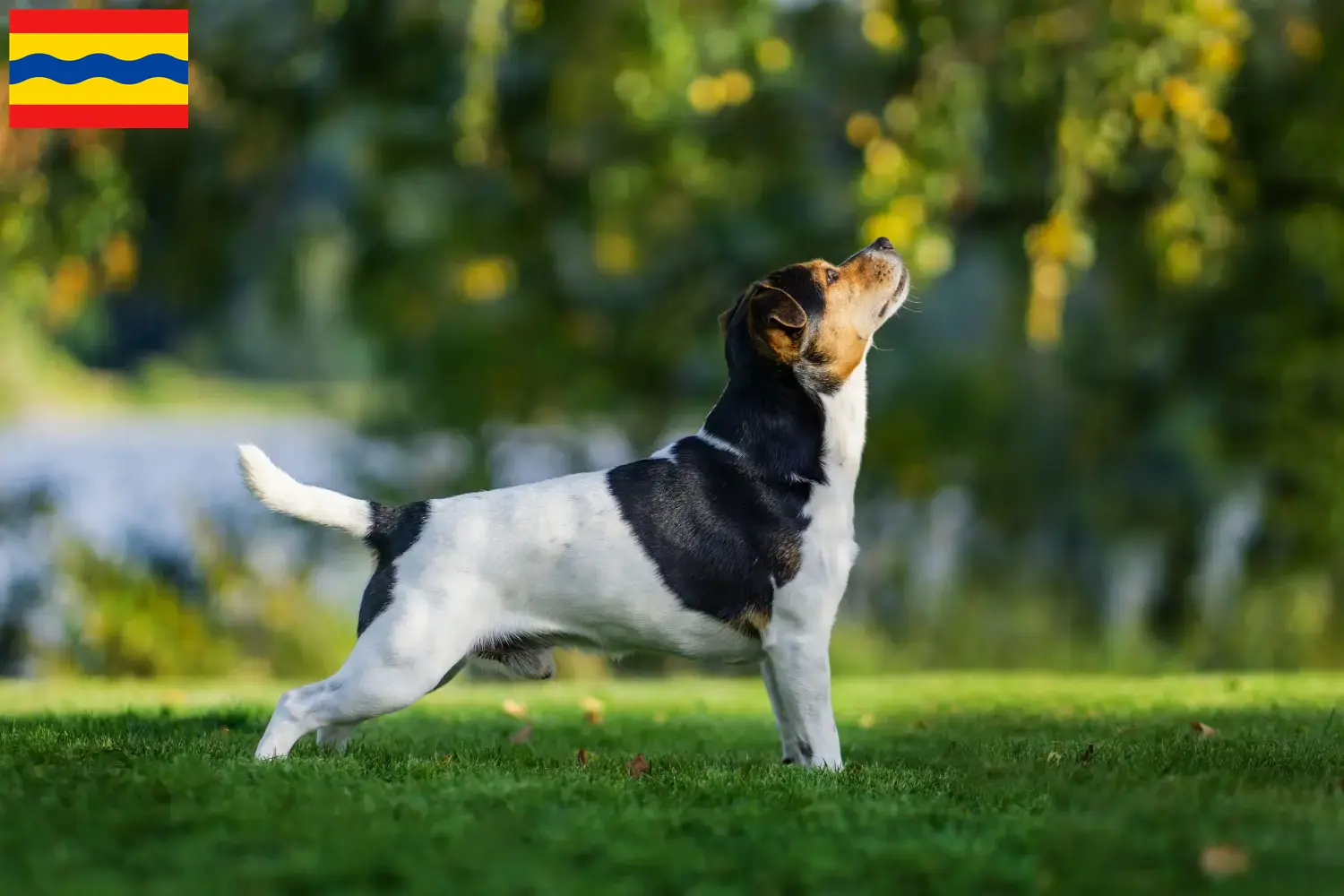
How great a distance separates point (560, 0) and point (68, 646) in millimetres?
6008

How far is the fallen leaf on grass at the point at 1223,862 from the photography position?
3.58 metres

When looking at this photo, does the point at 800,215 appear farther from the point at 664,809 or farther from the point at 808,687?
the point at 664,809

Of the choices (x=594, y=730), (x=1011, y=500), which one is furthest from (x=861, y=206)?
(x=1011, y=500)

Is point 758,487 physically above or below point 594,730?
above

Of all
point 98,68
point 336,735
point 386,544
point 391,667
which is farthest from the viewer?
point 98,68

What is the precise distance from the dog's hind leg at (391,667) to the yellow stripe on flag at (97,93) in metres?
8.02

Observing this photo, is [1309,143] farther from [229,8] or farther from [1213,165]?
[229,8]

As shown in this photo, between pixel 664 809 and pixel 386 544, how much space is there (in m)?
1.40

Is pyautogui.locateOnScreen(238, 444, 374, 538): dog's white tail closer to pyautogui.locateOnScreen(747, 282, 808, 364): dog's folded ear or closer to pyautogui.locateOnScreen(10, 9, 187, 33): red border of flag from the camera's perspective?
pyautogui.locateOnScreen(747, 282, 808, 364): dog's folded ear

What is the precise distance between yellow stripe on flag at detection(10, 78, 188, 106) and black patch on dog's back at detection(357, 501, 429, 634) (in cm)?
776

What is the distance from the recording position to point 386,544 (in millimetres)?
5199

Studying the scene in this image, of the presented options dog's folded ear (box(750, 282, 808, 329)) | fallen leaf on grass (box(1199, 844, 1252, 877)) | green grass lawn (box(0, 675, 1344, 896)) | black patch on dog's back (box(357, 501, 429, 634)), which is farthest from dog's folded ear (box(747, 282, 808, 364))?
fallen leaf on grass (box(1199, 844, 1252, 877))

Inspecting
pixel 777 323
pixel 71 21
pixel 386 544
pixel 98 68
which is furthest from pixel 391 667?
pixel 98 68

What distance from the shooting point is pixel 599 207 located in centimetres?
1240
